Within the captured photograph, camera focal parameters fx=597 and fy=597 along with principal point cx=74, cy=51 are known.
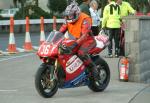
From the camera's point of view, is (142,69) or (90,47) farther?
(142,69)

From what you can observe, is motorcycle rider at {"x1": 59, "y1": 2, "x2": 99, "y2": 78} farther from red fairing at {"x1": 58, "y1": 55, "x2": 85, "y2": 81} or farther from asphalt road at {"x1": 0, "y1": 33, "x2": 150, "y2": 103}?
asphalt road at {"x1": 0, "y1": 33, "x2": 150, "y2": 103}

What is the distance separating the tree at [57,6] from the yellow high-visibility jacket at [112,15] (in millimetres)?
32892

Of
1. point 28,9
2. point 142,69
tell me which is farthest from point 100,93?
point 28,9

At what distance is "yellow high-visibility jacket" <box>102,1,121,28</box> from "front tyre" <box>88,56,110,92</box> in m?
6.48

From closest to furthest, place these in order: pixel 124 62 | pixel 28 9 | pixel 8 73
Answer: pixel 124 62 < pixel 8 73 < pixel 28 9

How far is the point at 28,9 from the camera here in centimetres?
4256

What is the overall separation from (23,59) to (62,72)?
24.8 ft

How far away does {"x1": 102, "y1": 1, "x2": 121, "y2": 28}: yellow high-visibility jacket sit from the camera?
17188 millimetres

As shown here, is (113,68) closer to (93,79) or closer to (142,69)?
(142,69)

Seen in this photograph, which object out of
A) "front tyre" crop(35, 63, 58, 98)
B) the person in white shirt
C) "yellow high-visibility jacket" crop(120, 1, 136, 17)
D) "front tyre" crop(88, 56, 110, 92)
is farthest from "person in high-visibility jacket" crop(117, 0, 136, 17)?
"front tyre" crop(35, 63, 58, 98)

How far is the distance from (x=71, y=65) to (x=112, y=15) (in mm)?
7380

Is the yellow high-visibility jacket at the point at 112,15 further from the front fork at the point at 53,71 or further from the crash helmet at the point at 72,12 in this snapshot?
the front fork at the point at 53,71

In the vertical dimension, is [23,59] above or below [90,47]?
below

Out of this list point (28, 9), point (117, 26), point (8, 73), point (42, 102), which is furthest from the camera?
point (28, 9)
